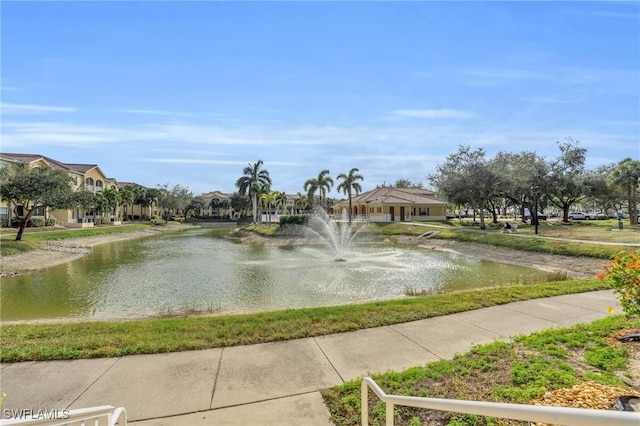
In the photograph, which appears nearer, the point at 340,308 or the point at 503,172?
the point at 340,308

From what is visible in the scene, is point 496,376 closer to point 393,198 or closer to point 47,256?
point 47,256

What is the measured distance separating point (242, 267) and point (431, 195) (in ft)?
148

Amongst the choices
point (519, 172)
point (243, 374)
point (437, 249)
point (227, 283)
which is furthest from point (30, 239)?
point (519, 172)

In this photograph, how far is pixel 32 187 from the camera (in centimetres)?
2678

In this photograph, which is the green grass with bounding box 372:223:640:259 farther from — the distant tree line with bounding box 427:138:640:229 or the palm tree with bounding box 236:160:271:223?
the palm tree with bounding box 236:160:271:223

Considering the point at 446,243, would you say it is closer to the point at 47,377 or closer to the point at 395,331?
the point at 395,331

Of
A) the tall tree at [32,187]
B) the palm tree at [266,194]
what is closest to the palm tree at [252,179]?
the palm tree at [266,194]

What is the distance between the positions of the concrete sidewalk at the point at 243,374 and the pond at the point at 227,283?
4796 mm

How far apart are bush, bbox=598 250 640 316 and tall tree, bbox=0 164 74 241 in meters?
35.3

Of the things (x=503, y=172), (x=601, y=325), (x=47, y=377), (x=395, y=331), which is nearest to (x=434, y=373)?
(x=395, y=331)

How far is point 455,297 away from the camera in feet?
30.7

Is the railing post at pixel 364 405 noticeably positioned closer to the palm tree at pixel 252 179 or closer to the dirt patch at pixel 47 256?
the dirt patch at pixel 47 256

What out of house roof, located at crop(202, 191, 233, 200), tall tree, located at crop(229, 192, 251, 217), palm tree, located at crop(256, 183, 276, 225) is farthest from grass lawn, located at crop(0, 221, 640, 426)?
house roof, located at crop(202, 191, 233, 200)

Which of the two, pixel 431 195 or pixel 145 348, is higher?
pixel 431 195
